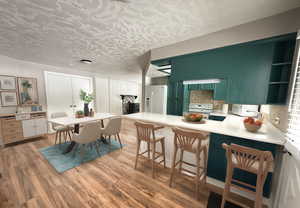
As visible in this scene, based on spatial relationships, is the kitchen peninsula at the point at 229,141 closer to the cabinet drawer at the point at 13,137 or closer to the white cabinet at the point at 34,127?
the white cabinet at the point at 34,127

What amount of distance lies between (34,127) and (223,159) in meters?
4.90

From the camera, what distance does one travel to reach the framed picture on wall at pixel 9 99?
304 centimetres

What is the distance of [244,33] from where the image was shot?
70.4 inches

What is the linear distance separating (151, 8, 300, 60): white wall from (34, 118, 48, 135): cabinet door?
169 inches

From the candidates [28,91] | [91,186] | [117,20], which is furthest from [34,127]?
[117,20]

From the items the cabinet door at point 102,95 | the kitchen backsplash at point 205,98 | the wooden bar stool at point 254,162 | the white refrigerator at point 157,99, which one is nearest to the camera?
the wooden bar stool at point 254,162

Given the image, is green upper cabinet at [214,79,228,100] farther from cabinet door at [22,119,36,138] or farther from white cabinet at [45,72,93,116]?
cabinet door at [22,119,36,138]

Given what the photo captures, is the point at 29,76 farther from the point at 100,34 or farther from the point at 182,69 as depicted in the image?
the point at 182,69

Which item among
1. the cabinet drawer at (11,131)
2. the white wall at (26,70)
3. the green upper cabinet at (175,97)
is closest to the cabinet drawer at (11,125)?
the cabinet drawer at (11,131)

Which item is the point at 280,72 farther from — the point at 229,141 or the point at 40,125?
the point at 40,125

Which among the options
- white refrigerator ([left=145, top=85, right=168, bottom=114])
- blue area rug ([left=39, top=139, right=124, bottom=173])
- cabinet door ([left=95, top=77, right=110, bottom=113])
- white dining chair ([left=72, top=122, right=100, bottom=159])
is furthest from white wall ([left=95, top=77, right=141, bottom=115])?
white dining chair ([left=72, top=122, right=100, bottom=159])

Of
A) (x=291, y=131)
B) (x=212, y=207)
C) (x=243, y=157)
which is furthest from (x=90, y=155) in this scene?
(x=291, y=131)

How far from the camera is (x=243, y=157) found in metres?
1.15

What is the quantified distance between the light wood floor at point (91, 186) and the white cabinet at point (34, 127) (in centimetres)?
88
